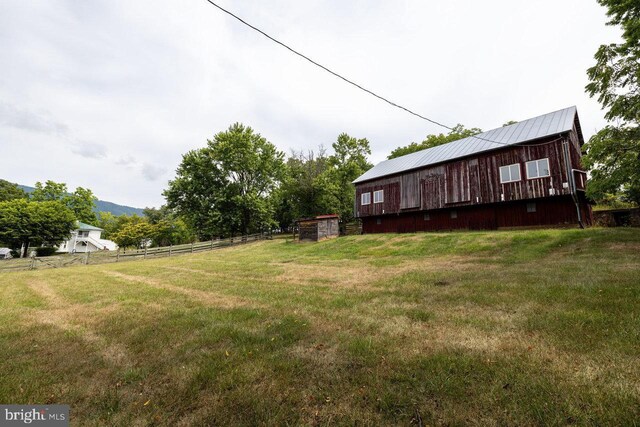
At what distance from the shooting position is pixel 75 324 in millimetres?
6121

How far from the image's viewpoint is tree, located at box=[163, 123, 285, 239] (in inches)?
1378

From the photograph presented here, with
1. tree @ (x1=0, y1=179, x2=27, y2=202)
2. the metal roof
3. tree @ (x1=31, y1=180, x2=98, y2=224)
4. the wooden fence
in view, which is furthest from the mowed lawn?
tree @ (x1=0, y1=179, x2=27, y2=202)

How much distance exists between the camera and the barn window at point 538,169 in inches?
715

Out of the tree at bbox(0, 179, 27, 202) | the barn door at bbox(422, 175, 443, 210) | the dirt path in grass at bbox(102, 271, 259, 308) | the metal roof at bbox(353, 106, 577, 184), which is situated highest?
the tree at bbox(0, 179, 27, 202)

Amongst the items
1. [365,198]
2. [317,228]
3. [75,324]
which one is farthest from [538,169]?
[75,324]

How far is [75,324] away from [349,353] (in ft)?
21.3

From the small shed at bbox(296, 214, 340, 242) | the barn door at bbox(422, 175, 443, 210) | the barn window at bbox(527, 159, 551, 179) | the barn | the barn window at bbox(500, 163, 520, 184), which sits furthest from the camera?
the small shed at bbox(296, 214, 340, 242)

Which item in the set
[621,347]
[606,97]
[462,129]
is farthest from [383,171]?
[621,347]

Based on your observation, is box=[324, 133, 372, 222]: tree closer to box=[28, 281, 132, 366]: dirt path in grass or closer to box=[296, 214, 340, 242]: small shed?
box=[296, 214, 340, 242]: small shed

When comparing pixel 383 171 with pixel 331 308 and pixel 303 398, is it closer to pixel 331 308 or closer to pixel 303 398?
Result: pixel 331 308

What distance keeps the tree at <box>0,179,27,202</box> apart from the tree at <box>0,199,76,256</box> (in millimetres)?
20140

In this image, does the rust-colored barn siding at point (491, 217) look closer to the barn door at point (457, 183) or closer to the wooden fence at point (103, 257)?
the barn door at point (457, 183)

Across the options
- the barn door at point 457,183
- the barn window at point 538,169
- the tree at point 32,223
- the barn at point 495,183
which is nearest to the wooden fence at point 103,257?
the tree at point 32,223

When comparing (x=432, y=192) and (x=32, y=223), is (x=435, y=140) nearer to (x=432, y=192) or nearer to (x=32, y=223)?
(x=432, y=192)
